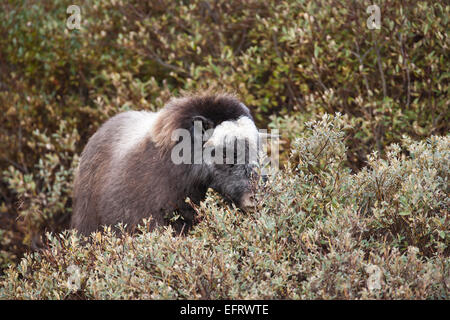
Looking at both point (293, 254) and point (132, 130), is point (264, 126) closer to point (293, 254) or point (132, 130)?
point (132, 130)

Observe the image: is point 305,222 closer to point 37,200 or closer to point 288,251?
point 288,251

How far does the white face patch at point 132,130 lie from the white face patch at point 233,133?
2.17ft

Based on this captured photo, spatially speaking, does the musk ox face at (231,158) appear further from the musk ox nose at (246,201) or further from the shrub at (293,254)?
the shrub at (293,254)

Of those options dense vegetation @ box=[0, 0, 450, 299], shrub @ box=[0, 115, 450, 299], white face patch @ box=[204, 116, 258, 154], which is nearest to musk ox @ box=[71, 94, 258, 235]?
white face patch @ box=[204, 116, 258, 154]

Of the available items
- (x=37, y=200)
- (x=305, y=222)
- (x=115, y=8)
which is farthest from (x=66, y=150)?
(x=305, y=222)

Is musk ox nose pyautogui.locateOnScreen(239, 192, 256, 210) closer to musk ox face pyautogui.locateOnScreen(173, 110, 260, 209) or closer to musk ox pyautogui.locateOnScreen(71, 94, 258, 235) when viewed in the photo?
musk ox pyautogui.locateOnScreen(71, 94, 258, 235)

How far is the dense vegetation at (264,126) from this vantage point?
242 centimetres

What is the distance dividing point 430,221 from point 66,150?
5322 millimetres

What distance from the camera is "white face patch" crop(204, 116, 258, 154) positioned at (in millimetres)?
3840

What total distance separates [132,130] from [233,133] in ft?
4.19

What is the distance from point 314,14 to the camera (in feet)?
18.4

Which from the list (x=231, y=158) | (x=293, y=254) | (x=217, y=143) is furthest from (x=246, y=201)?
(x=293, y=254)

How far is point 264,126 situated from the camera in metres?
6.28
